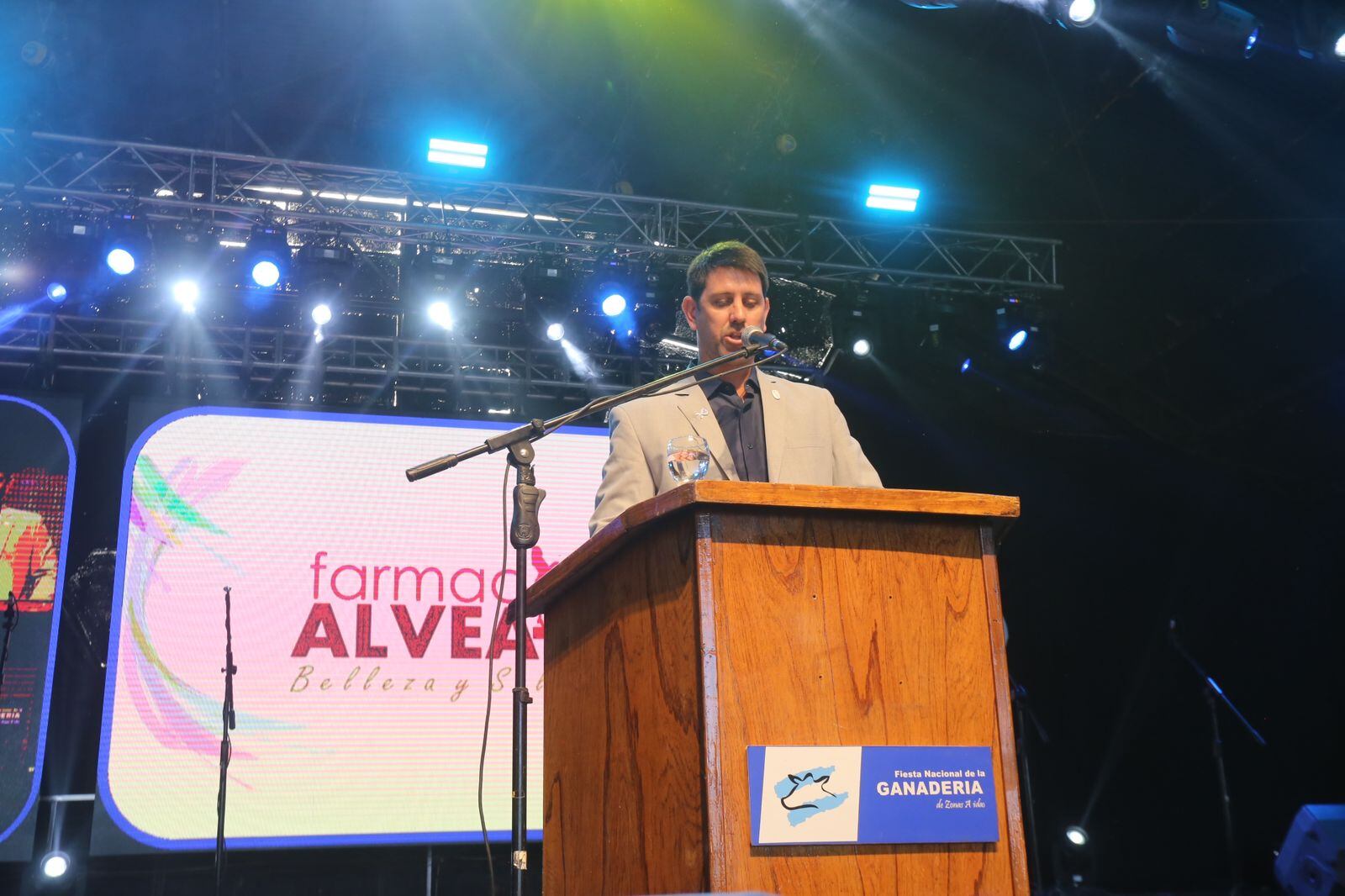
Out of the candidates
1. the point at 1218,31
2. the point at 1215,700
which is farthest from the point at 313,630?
the point at 1215,700

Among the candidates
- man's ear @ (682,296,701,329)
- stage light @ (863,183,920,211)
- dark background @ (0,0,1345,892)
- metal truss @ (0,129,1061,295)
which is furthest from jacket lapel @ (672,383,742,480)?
stage light @ (863,183,920,211)

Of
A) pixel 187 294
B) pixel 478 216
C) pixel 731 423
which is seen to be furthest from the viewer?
pixel 478 216

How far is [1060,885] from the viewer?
23.5 ft

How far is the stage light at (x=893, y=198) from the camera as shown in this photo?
7156 mm

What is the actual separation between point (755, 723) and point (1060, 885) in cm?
670

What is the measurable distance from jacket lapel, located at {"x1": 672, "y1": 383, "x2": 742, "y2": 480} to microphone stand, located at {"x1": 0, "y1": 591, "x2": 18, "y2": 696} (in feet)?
15.5

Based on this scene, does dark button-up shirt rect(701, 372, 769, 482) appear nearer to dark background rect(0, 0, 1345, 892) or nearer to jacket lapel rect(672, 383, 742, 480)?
jacket lapel rect(672, 383, 742, 480)

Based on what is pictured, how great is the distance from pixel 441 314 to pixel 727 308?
4792 mm

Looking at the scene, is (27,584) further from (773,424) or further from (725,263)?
(773,424)

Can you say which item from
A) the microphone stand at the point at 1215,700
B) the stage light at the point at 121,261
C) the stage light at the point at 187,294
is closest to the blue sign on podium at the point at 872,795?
the stage light at the point at 121,261

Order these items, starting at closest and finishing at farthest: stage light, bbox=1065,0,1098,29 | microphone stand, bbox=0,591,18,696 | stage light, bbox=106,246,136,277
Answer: stage light, bbox=1065,0,1098,29, microphone stand, bbox=0,591,18,696, stage light, bbox=106,246,136,277

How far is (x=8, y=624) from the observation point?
222 inches

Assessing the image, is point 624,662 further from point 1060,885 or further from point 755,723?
point 1060,885

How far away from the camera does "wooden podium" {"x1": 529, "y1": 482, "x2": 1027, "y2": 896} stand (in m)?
1.44
